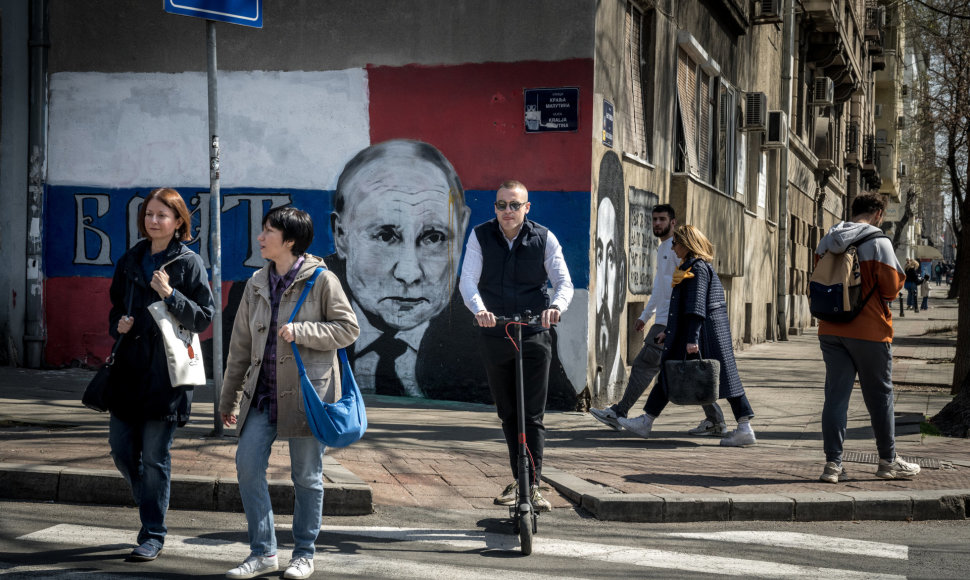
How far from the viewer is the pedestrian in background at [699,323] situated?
832 cm

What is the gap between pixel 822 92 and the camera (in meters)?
28.4

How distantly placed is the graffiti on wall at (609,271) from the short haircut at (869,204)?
3440 millimetres

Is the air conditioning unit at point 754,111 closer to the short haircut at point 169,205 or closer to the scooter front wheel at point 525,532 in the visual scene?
the scooter front wheel at point 525,532

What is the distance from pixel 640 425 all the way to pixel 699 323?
116 cm

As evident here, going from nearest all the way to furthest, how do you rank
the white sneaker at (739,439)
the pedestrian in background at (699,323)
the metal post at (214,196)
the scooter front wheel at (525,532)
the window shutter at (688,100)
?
the scooter front wheel at (525,532) → the metal post at (214,196) → the pedestrian in background at (699,323) → the white sneaker at (739,439) → the window shutter at (688,100)

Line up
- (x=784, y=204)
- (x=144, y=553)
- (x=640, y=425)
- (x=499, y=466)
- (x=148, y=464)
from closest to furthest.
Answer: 1. (x=144, y=553)
2. (x=148, y=464)
3. (x=499, y=466)
4. (x=640, y=425)
5. (x=784, y=204)

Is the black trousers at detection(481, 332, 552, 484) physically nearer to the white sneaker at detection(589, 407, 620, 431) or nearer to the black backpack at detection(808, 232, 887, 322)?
the black backpack at detection(808, 232, 887, 322)

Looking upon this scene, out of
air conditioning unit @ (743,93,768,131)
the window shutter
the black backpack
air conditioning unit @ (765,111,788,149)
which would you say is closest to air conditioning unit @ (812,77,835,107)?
air conditioning unit @ (765,111,788,149)

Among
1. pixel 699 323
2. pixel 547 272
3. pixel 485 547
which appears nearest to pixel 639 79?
pixel 699 323

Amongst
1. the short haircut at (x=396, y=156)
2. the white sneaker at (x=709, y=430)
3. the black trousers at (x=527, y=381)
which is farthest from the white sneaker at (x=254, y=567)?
the short haircut at (x=396, y=156)

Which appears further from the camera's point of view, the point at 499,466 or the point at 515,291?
the point at 499,466

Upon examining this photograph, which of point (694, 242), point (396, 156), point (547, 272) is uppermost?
point (396, 156)

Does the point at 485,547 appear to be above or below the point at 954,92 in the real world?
below

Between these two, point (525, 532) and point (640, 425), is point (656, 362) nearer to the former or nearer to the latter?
point (640, 425)
